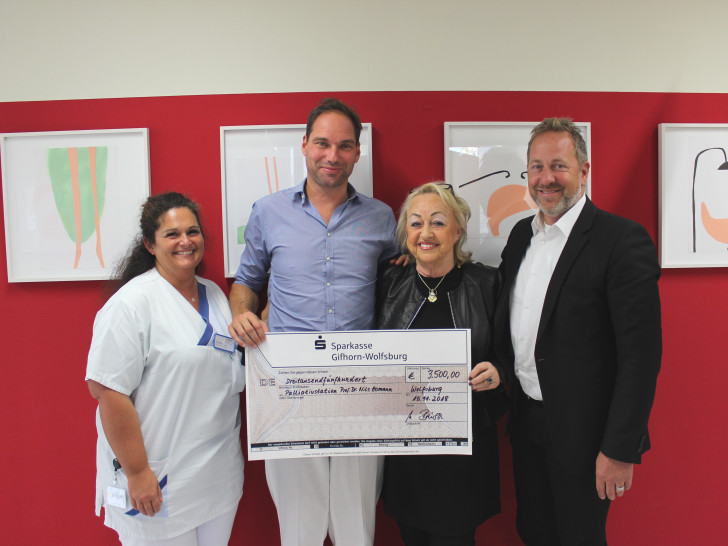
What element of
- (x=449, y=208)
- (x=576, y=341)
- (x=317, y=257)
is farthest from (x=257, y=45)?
(x=576, y=341)

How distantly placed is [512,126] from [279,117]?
4.10ft

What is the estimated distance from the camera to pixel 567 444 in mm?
1545

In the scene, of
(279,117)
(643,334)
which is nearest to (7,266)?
(279,117)

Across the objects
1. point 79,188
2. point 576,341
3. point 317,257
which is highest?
point 79,188

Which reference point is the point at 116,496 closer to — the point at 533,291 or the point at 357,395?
the point at 357,395

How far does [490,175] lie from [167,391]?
73.5 inches

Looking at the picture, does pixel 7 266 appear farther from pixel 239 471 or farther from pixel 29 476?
pixel 239 471

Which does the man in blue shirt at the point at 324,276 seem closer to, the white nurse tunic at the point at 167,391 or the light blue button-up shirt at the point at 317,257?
the light blue button-up shirt at the point at 317,257

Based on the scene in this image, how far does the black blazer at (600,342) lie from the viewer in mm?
1416

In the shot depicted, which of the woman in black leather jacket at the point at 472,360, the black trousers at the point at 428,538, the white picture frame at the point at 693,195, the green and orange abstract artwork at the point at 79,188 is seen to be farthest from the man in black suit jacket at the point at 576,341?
the green and orange abstract artwork at the point at 79,188

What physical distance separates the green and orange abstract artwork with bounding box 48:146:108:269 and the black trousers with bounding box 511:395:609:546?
2.30 m

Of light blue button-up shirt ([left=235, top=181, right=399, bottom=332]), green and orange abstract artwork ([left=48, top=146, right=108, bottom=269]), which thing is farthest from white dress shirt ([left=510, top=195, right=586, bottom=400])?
green and orange abstract artwork ([left=48, top=146, right=108, bottom=269])

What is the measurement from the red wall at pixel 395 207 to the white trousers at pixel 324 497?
462 mm

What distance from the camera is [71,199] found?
2129mm
